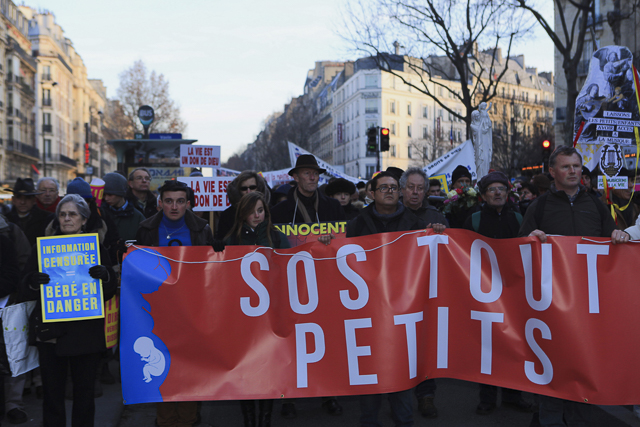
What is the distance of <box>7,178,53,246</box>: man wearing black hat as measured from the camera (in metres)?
6.46

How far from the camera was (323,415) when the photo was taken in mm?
5203

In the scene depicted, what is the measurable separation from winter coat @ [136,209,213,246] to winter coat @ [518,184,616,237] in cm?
261

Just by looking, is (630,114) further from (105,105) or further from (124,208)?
(105,105)

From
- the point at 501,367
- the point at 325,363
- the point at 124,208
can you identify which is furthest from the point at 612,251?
the point at 124,208

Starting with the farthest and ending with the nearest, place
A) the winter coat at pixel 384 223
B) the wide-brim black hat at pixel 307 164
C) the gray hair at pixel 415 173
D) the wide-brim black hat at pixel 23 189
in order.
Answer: the wide-brim black hat at pixel 23 189, the wide-brim black hat at pixel 307 164, the gray hair at pixel 415 173, the winter coat at pixel 384 223

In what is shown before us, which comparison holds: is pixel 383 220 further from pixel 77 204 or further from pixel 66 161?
pixel 66 161

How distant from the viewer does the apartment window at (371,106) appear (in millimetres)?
76250

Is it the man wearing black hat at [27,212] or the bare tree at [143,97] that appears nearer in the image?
the man wearing black hat at [27,212]

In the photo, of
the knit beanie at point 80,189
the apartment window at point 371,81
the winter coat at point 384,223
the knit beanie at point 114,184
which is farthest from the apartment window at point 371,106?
the winter coat at point 384,223

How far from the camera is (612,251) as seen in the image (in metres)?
4.25

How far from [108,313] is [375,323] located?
6.16ft

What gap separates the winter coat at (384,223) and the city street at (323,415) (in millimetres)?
1642

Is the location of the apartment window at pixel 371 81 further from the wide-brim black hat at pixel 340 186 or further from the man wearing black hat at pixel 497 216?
the man wearing black hat at pixel 497 216

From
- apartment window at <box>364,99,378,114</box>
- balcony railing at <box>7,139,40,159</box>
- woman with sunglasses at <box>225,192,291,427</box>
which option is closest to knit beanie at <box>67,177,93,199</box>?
woman with sunglasses at <box>225,192,291,427</box>
